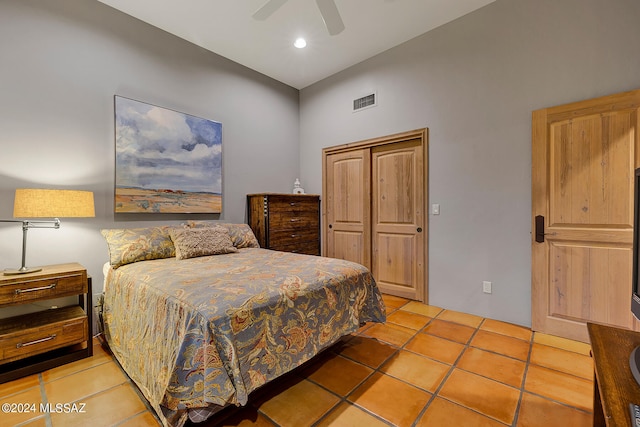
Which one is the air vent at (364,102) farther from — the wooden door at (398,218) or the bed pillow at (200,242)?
the bed pillow at (200,242)

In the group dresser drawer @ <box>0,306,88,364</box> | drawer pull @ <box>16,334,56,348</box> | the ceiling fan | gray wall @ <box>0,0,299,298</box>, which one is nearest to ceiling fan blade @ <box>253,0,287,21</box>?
the ceiling fan

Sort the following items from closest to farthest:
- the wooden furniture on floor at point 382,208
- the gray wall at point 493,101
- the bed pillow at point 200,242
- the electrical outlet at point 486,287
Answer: the gray wall at point 493,101 < the bed pillow at point 200,242 < the electrical outlet at point 486,287 < the wooden furniture on floor at point 382,208

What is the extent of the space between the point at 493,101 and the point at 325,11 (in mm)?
1843

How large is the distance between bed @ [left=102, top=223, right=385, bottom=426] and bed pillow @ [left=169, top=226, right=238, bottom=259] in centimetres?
2

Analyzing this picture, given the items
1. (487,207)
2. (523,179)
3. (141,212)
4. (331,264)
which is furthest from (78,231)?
(523,179)

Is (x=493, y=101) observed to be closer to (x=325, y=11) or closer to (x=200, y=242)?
(x=325, y=11)

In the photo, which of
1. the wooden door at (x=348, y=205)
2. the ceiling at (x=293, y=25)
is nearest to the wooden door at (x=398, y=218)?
the wooden door at (x=348, y=205)

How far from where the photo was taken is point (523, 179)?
2.67m

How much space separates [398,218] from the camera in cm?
360

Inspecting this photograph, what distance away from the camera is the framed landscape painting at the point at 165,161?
278 cm

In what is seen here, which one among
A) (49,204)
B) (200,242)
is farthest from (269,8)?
(49,204)

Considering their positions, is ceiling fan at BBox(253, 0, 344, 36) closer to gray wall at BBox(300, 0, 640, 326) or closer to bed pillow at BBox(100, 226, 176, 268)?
gray wall at BBox(300, 0, 640, 326)

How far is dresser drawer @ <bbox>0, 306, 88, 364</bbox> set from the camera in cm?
187

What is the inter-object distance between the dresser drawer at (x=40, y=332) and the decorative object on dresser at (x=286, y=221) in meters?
1.90
